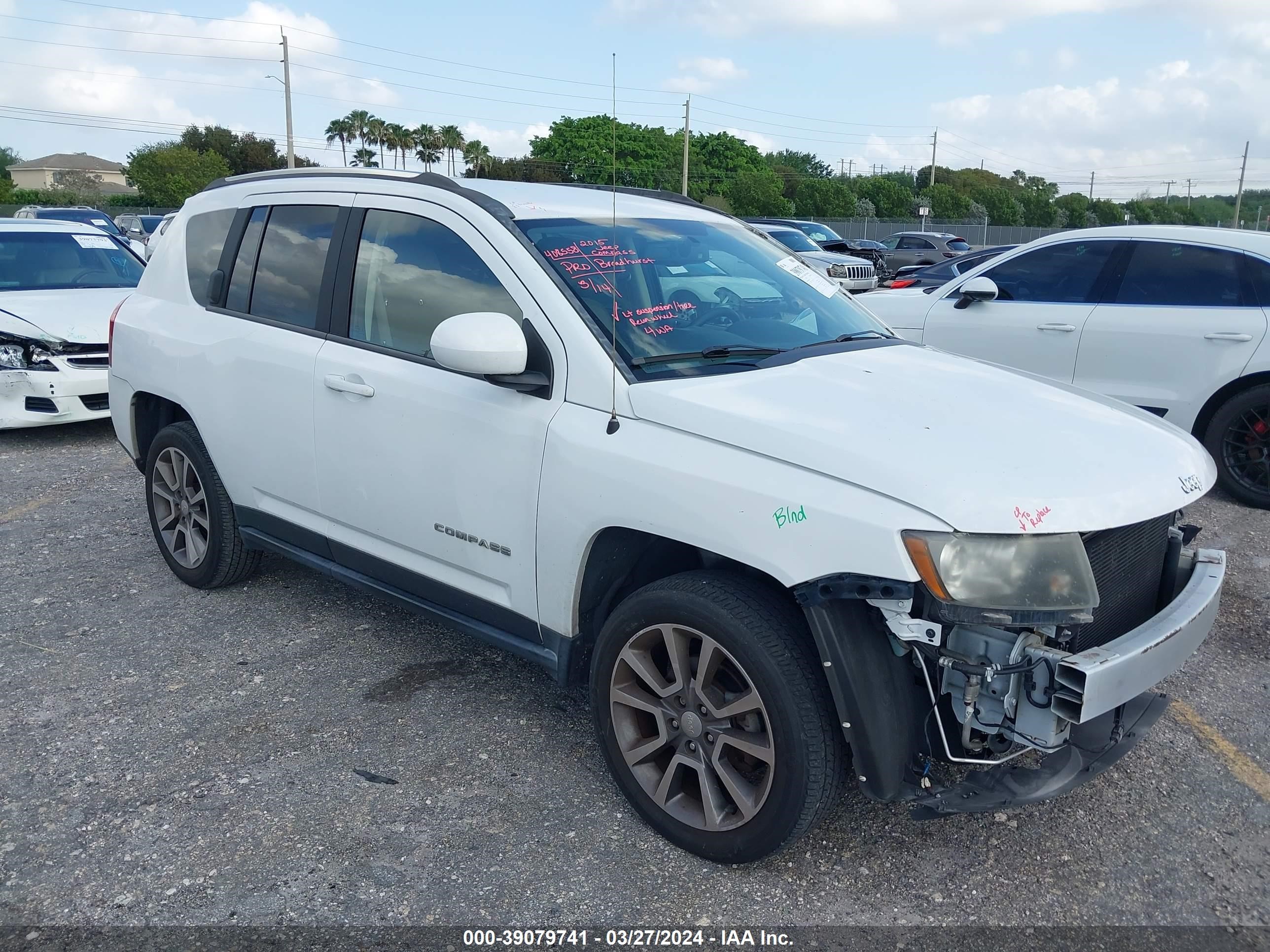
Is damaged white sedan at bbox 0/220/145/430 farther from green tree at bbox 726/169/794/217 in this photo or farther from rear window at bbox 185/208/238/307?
green tree at bbox 726/169/794/217

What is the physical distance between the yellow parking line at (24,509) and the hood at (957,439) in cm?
496

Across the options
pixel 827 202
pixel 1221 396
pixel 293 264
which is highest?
pixel 827 202

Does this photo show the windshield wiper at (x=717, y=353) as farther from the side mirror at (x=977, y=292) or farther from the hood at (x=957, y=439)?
the side mirror at (x=977, y=292)

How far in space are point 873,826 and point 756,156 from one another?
9623 centimetres

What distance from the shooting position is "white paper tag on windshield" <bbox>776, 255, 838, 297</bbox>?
13.1 ft

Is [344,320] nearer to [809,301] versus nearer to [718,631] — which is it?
[809,301]

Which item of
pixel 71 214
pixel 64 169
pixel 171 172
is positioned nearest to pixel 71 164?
pixel 64 169

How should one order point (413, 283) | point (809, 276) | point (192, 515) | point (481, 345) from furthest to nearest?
point (192, 515) < point (809, 276) < point (413, 283) < point (481, 345)

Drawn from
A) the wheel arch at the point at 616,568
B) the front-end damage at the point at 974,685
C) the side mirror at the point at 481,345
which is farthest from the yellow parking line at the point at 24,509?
the front-end damage at the point at 974,685

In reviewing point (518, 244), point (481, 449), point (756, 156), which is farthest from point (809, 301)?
point (756, 156)

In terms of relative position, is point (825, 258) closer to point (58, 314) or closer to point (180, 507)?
point (58, 314)

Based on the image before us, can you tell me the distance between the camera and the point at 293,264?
4.13 m

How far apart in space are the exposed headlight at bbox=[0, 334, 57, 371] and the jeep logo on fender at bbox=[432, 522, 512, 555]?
5873 millimetres

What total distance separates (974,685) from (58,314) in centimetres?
805
